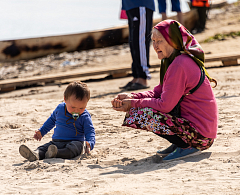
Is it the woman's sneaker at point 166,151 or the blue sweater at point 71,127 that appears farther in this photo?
the blue sweater at point 71,127

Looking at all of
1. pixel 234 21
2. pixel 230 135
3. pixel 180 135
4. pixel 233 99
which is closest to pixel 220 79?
pixel 233 99

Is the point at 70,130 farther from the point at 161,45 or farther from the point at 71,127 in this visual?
the point at 161,45

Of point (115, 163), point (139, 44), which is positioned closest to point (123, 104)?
point (115, 163)

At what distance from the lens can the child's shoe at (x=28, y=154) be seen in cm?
268

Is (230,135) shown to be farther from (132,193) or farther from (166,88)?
(132,193)

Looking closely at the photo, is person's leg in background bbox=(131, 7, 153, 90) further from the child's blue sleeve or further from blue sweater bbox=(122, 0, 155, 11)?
the child's blue sleeve

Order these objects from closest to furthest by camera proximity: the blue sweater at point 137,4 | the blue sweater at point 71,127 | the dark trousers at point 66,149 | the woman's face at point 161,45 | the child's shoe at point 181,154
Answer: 1. the woman's face at point 161,45
2. the child's shoe at point 181,154
3. the dark trousers at point 66,149
4. the blue sweater at point 71,127
5. the blue sweater at point 137,4

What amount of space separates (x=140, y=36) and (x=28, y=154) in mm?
3127

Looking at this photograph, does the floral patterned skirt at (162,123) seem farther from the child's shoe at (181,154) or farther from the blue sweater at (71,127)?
the blue sweater at (71,127)

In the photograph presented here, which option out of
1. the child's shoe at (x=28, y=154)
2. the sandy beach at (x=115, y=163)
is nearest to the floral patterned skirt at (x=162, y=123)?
the sandy beach at (x=115, y=163)

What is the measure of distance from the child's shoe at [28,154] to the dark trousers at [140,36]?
9.47 feet

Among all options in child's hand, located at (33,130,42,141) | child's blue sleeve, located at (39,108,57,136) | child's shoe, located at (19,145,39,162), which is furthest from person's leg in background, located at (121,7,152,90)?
child's shoe, located at (19,145,39,162)

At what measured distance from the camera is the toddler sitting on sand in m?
2.75

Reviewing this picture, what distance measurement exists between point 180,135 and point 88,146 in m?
0.76
